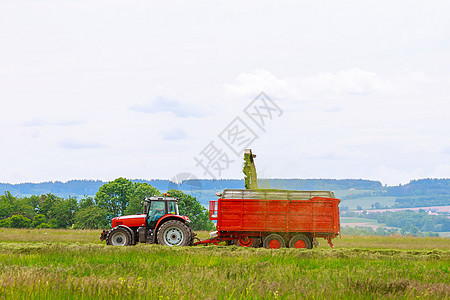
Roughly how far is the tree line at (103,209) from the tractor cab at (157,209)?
34.2m

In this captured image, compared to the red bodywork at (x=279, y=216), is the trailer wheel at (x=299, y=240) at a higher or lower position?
lower

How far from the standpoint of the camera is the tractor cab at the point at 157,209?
2072cm

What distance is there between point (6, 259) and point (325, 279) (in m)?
8.06

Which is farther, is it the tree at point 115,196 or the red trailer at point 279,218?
the tree at point 115,196

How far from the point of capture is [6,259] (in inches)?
500

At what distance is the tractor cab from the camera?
2072 centimetres

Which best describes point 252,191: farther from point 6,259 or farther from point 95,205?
point 95,205

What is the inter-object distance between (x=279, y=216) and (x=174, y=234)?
14.1 ft

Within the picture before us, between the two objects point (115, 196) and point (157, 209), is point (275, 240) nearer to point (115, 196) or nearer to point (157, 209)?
point (157, 209)

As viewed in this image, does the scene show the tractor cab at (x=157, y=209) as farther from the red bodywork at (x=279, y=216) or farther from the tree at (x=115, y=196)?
the tree at (x=115, y=196)

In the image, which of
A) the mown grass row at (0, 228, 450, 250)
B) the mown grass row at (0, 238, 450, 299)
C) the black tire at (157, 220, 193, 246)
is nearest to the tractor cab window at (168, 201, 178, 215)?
the black tire at (157, 220, 193, 246)

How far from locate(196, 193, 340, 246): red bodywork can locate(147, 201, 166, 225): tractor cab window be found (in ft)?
7.76

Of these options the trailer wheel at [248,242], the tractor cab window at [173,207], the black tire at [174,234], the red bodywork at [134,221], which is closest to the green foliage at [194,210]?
the red bodywork at [134,221]

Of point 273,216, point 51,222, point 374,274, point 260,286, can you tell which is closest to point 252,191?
point 273,216
